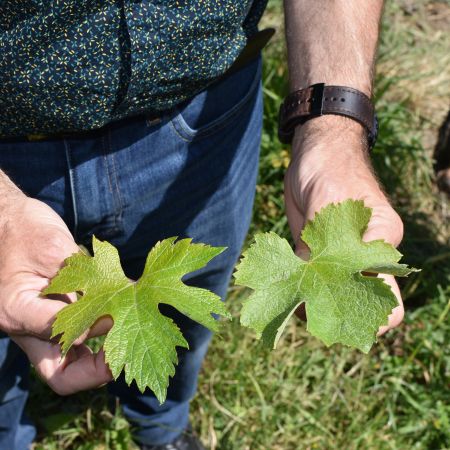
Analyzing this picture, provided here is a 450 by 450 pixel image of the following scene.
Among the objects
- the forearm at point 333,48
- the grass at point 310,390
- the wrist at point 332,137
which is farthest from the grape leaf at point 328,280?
the grass at point 310,390

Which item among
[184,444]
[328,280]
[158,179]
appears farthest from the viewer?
[184,444]

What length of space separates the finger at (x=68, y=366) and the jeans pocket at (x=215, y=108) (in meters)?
0.64

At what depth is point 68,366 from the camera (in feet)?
4.70

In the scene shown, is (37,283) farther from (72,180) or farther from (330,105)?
(330,105)

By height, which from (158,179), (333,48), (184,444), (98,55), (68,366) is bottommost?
(184,444)

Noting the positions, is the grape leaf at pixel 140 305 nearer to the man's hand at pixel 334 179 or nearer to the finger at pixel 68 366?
the finger at pixel 68 366

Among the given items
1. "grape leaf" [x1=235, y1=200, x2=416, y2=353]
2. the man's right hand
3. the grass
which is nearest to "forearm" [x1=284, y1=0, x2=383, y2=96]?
"grape leaf" [x1=235, y1=200, x2=416, y2=353]

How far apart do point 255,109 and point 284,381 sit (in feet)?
4.02

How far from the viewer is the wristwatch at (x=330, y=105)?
1573 millimetres

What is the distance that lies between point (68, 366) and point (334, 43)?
105 cm

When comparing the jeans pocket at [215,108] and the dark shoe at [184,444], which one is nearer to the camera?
the jeans pocket at [215,108]

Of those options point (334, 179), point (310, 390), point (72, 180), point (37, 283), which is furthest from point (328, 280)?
point (310, 390)

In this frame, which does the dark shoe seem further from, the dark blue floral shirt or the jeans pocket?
the dark blue floral shirt

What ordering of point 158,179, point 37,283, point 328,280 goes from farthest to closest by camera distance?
point 158,179 < point 37,283 < point 328,280
